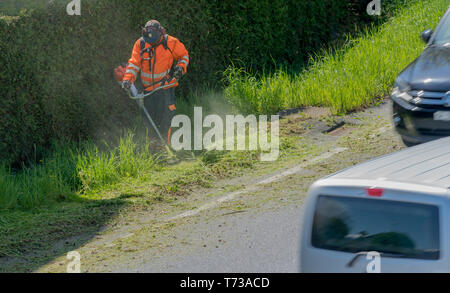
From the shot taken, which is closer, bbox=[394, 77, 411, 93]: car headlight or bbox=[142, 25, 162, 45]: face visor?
bbox=[394, 77, 411, 93]: car headlight

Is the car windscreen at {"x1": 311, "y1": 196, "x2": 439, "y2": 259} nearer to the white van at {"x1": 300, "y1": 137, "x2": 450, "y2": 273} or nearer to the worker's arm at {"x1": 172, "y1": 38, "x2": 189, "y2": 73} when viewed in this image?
the white van at {"x1": 300, "y1": 137, "x2": 450, "y2": 273}

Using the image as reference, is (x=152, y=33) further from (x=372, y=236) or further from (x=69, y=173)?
(x=372, y=236)

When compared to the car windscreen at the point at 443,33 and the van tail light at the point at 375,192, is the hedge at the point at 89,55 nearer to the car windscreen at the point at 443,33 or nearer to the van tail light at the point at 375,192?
the car windscreen at the point at 443,33

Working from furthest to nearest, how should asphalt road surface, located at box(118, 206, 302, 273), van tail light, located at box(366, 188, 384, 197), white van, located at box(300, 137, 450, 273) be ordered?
asphalt road surface, located at box(118, 206, 302, 273)
van tail light, located at box(366, 188, 384, 197)
white van, located at box(300, 137, 450, 273)

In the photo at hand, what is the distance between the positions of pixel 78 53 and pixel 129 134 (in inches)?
51.5

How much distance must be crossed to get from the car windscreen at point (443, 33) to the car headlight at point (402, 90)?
109 cm

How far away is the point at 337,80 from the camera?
37.7ft

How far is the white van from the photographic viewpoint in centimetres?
362

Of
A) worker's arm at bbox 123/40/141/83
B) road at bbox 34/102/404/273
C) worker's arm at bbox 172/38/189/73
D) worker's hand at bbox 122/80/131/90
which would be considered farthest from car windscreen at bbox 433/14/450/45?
worker's hand at bbox 122/80/131/90

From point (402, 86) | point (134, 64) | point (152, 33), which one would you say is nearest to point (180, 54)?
point (152, 33)

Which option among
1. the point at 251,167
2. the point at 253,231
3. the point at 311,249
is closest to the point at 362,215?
the point at 311,249

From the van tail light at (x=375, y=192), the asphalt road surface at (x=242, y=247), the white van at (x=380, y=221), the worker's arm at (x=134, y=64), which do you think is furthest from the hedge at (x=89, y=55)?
the van tail light at (x=375, y=192)

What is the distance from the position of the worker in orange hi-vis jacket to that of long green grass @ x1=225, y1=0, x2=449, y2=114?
1.71 meters

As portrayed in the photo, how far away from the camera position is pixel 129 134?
952 cm
